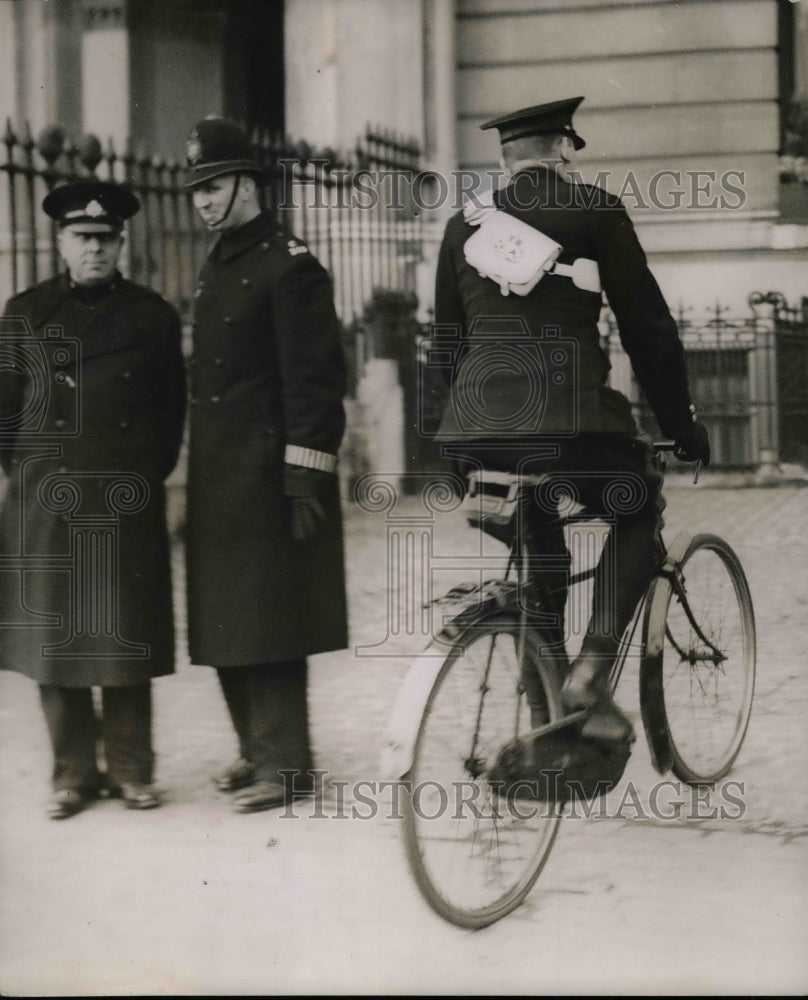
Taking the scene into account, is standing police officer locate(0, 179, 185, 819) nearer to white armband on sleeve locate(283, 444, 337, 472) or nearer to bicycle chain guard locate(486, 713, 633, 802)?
white armband on sleeve locate(283, 444, 337, 472)

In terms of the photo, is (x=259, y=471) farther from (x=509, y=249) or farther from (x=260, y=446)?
(x=509, y=249)

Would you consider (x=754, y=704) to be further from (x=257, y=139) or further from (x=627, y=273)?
(x=257, y=139)

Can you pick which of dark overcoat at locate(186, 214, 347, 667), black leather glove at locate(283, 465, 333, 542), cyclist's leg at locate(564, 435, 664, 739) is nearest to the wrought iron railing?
dark overcoat at locate(186, 214, 347, 667)

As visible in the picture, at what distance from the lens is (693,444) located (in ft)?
15.6

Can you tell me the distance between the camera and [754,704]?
519 cm

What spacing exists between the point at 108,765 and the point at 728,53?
3.27 meters

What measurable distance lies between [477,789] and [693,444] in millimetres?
1311

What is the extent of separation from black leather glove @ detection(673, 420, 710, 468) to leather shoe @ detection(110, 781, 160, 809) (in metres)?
2.14

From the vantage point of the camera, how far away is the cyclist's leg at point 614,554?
4.64 m

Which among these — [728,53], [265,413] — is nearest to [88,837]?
[265,413]

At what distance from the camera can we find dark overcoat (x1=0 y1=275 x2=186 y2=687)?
16.6 feet

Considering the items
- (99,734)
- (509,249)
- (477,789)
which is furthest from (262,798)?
(509,249)

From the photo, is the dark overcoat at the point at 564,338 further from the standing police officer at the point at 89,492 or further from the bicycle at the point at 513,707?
the standing police officer at the point at 89,492

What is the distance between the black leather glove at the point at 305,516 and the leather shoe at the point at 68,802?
1182 mm
